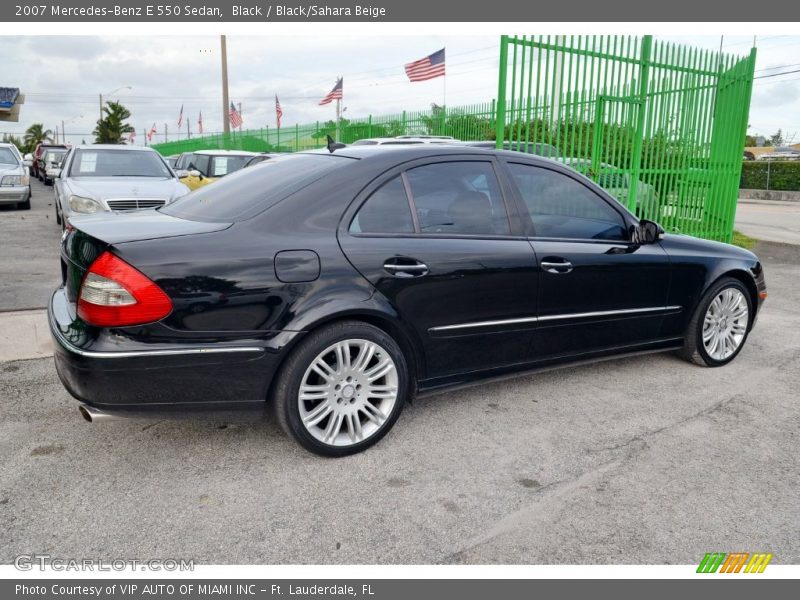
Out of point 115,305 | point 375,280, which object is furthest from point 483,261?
Answer: point 115,305

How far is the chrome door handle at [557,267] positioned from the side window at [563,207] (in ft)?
0.60

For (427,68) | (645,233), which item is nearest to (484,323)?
(645,233)

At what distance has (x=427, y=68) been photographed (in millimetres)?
19281

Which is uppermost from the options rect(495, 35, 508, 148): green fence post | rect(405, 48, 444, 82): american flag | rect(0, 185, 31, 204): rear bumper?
rect(405, 48, 444, 82): american flag

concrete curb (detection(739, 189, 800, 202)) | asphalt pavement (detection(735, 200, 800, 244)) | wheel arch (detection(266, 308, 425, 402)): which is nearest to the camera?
wheel arch (detection(266, 308, 425, 402))

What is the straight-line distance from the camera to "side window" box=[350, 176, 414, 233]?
10.8 ft

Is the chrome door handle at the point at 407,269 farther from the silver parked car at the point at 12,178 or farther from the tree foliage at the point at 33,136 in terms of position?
the tree foliage at the point at 33,136

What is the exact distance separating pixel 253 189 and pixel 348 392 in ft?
3.91

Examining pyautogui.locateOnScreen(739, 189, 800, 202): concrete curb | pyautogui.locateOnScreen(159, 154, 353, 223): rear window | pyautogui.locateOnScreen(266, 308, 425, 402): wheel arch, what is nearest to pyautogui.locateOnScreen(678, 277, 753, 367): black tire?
pyautogui.locateOnScreen(266, 308, 425, 402): wheel arch

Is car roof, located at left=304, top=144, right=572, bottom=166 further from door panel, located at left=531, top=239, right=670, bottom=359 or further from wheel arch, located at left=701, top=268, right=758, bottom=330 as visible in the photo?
wheel arch, located at left=701, top=268, right=758, bottom=330

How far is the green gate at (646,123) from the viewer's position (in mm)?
7523

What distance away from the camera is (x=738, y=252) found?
4.86m

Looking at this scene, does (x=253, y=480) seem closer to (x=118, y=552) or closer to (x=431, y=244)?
(x=118, y=552)

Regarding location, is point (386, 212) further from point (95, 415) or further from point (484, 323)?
point (95, 415)
